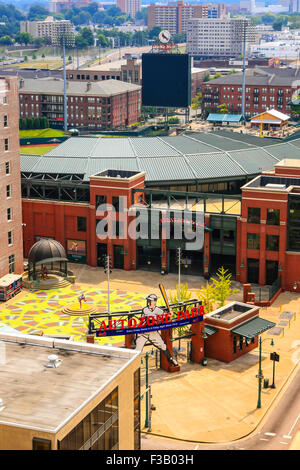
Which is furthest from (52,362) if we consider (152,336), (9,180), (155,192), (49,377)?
(155,192)

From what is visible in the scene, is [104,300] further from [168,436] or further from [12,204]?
[168,436]

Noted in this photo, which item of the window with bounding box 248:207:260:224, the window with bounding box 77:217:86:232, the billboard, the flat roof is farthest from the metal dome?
the flat roof

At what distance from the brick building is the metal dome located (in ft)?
8.82

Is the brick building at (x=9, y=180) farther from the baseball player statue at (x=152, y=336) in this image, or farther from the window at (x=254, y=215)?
the baseball player statue at (x=152, y=336)

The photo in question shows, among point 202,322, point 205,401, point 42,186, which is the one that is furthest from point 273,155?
point 205,401

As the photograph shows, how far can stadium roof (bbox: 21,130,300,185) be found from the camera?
404 ft

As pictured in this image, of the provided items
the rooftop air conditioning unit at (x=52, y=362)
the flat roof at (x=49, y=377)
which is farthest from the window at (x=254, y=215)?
the rooftop air conditioning unit at (x=52, y=362)

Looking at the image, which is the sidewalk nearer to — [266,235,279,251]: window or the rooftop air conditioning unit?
the rooftop air conditioning unit

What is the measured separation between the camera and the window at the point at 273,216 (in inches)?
4149

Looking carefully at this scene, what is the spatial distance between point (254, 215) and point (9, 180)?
32995 millimetres

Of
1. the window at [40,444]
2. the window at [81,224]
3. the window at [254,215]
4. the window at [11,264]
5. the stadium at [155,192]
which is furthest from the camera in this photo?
the window at [81,224]

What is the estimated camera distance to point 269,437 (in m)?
68.2

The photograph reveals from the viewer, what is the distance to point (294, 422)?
71062mm

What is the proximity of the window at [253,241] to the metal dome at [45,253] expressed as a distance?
985 inches
